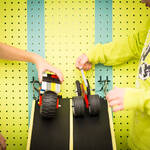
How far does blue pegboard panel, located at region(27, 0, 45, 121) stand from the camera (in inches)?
67.8

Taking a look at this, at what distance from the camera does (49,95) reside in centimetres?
146

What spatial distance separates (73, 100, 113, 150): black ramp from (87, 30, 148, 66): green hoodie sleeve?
50 cm

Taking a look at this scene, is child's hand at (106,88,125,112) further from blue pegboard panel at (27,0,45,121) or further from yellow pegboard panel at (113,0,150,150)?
blue pegboard panel at (27,0,45,121)

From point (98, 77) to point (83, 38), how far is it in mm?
408

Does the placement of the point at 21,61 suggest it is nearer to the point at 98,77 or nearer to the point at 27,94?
the point at 27,94

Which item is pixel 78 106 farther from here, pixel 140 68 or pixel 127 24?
pixel 127 24

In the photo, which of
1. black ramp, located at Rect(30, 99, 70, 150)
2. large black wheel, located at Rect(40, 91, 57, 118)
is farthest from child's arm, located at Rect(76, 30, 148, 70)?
black ramp, located at Rect(30, 99, 70, 150)

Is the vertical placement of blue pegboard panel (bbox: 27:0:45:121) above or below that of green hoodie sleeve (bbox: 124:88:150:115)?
above

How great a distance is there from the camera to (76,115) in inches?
60.3

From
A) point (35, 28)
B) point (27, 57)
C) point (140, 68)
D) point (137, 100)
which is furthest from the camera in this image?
point (35, 28)

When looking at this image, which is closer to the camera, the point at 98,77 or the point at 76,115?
the point at 76,115

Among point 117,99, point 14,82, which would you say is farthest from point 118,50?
point 14,82

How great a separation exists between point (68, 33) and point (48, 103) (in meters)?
0.72

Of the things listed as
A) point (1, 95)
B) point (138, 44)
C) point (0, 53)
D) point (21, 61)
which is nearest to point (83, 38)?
point (138, 44)
